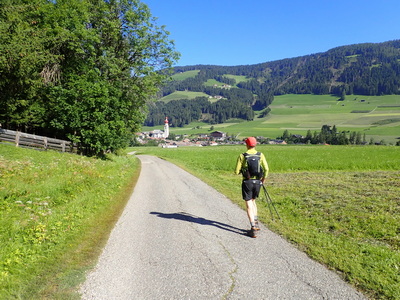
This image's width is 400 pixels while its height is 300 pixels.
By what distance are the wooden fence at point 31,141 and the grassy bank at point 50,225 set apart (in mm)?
6541

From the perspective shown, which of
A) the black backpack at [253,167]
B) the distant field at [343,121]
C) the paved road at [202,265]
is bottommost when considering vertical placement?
the paved road at [202,265]


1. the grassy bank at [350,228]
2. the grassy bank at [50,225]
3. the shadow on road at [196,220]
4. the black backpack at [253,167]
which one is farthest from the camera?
the shadow on road at [196,220]

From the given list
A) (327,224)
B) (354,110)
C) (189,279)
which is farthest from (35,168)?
(354,110)

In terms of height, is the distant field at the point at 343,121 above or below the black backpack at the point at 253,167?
above

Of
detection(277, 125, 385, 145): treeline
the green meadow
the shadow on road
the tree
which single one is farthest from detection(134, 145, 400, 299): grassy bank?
detection(277, 125, 385, 145): treeline

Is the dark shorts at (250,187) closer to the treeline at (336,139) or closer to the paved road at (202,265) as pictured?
the paved road at (202,265)

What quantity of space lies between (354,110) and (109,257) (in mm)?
205419

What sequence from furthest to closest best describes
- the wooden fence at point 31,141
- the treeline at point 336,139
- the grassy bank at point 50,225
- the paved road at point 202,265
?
1. the treeline at point 336,139
2. the wooden fence at point 31,141
3. the grassy bank at point 50,225
4. the paved road at point 202,265

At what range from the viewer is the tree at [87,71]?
70.6 ft

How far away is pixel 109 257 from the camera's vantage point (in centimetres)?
520

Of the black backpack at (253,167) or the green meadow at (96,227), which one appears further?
the black backpack at (253,167)

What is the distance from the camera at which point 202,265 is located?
4.83 metres

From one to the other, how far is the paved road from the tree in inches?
657

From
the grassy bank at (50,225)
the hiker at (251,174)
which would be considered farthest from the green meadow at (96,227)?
the hiker at (251,174)
